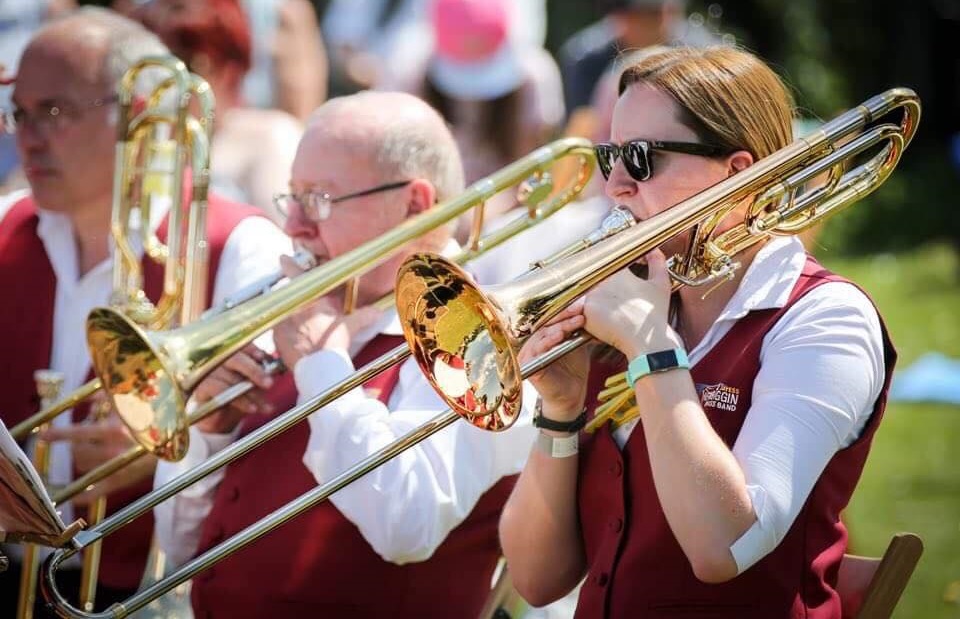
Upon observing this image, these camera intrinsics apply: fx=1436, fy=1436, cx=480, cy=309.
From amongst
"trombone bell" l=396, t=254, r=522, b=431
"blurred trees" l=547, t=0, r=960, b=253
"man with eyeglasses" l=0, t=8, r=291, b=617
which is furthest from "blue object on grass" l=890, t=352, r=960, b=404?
"blurred trees" l=547, t=0, r=960, b=253

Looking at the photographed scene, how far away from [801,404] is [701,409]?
163 mm

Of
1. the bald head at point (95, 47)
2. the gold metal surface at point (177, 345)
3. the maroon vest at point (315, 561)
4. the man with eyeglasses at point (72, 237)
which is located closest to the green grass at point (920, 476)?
the maroon vest at point (315, 561)

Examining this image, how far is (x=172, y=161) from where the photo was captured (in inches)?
154

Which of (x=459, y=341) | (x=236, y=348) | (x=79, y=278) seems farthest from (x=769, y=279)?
(x=79, y=278)

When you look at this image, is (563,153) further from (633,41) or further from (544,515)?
(633,41)

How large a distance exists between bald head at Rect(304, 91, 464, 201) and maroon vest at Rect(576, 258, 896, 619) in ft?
3.48

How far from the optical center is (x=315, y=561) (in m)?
3.10

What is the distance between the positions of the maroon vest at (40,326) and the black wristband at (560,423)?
1.34 m

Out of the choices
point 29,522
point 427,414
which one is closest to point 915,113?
point 427,414

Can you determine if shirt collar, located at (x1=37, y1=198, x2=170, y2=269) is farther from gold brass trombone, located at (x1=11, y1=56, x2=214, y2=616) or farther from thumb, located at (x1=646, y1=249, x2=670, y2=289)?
thumb, located at (x1=646, y1=249, x2=670, y2=289)

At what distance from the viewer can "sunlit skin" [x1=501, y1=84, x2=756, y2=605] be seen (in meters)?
2.31

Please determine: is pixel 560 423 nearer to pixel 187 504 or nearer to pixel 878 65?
pixel 187 504

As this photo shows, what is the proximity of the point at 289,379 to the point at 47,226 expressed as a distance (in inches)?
40.7

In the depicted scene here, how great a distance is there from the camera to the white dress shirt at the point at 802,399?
2.34 metres
